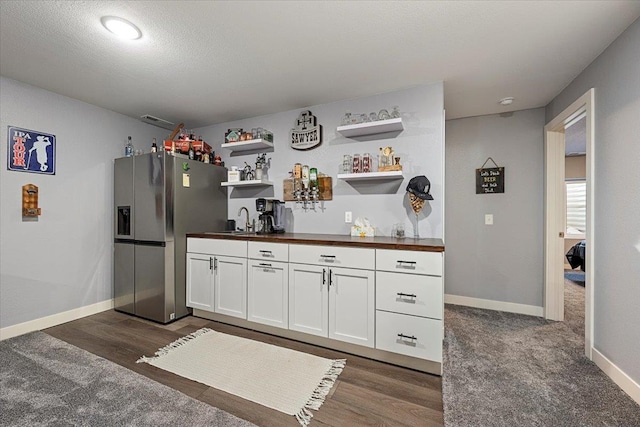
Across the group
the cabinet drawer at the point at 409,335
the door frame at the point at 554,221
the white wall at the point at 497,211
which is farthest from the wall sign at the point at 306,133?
the door frame at the point at 554,221

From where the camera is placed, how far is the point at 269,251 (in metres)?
2.73

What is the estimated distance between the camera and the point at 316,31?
1968mm

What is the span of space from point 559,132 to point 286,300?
3.42 m

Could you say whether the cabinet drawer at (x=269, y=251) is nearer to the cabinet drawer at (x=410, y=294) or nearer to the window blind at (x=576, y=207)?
the cabinet drawer at (x=410, y=294)

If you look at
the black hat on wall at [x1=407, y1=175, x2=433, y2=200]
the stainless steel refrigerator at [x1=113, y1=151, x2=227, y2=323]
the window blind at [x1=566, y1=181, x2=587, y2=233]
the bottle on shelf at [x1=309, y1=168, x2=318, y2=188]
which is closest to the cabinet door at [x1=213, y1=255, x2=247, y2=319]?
the stainless steel refrigerator at [x1=113, y1=151, x2=227, y2=323]

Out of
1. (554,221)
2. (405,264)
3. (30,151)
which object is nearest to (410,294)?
(405,264)

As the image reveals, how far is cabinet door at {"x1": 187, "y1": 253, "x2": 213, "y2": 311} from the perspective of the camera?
10.1 feet

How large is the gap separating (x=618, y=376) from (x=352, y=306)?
73.3 inches

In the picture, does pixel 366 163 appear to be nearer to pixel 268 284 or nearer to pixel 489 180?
pixel 268 284

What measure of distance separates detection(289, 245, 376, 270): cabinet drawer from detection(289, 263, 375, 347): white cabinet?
0.04 metres

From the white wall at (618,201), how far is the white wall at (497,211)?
41.8 inches

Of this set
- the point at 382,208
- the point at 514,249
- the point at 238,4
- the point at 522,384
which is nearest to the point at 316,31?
the point at 238,4

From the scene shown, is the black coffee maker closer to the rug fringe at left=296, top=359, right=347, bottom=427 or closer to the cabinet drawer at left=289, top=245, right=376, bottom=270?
the cabinet drawer at left=289, top=245, right=376, bottom=270

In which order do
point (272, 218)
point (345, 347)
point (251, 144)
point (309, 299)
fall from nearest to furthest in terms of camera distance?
point (345, 347) < point (309, 299) < point (272, 218) < point (251, 144)
